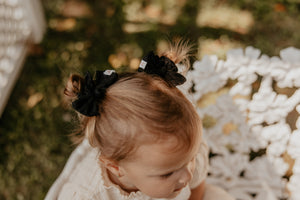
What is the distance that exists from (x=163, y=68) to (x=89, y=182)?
1.54ft

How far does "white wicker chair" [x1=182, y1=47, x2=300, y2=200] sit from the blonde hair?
1.07ft

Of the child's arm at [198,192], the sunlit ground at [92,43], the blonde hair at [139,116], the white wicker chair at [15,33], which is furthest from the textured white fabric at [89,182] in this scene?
the white wicker chair at [15,33]

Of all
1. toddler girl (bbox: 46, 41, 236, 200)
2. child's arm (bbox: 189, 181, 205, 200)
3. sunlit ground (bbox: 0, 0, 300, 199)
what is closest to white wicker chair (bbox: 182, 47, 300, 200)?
child's arm (bbox: 189, 181, 205, 200)

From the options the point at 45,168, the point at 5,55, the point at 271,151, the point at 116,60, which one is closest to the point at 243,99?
the point at 271,151

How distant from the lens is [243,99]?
4.60 feet

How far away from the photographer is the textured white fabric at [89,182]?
3.64 ft

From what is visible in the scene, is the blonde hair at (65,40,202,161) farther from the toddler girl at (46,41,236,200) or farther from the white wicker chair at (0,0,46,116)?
the white wicker chair at (0,0,46,116)

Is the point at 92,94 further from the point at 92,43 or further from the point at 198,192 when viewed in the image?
the point at 92,43

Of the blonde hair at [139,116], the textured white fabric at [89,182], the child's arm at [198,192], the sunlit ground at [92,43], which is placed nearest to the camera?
the blonde hair at [139,116]

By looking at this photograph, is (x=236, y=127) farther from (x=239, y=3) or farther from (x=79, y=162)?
(x=239, y=3)

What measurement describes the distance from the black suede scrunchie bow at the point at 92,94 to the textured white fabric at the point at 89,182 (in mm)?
217

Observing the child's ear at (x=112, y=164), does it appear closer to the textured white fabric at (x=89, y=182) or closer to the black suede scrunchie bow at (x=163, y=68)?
the textured white fabric at (x=89, y=182)

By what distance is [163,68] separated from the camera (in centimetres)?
100

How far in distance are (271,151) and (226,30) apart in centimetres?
96
